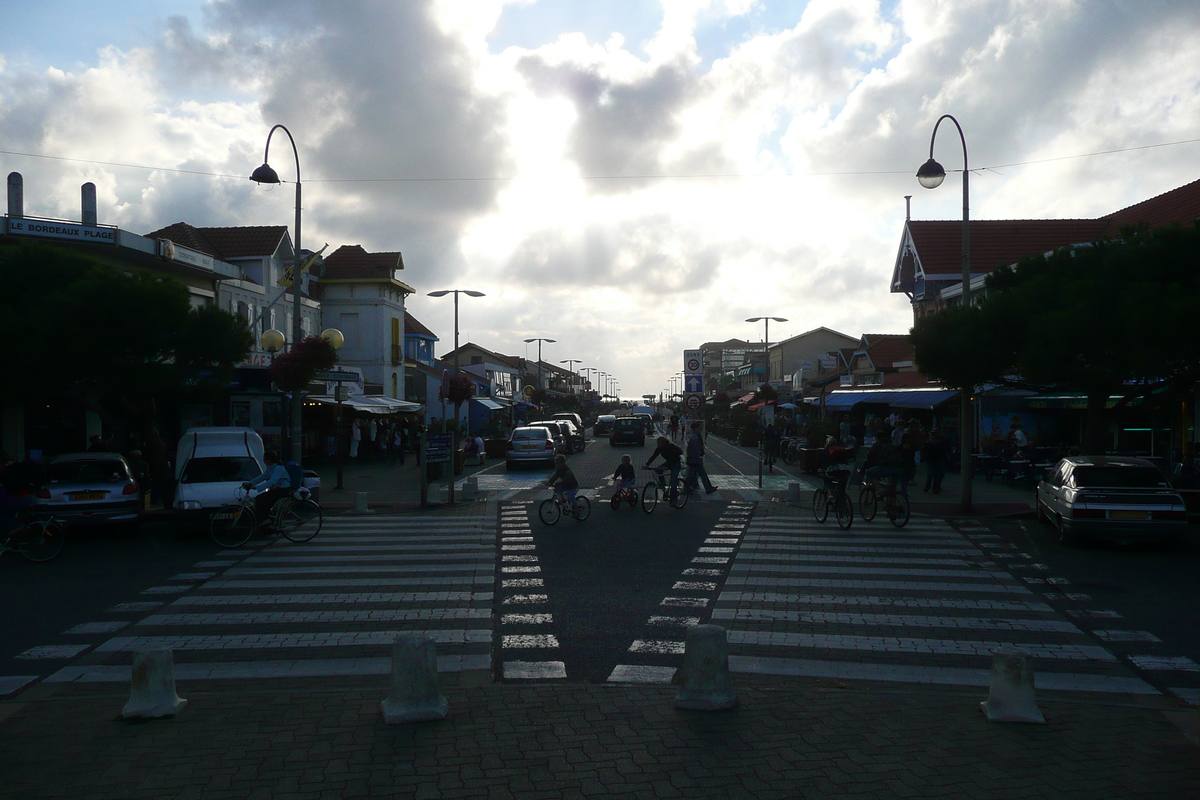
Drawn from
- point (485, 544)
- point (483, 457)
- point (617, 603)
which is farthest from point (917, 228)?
point (617, 603)

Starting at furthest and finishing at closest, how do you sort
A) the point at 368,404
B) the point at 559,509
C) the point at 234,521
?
the point at 368,404 → the point at 559,509 → the point at 234,521

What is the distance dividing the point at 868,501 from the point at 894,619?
8269 millimetres

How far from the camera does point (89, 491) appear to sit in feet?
49.2

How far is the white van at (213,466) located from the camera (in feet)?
49.7

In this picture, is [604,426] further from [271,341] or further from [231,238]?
[271,341]

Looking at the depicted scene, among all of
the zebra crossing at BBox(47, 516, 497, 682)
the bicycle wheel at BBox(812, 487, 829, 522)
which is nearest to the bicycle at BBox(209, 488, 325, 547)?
the zebra crossing at BBox(47, 516, 497, 682)

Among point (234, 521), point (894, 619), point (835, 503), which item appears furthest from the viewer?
point (835, 503)

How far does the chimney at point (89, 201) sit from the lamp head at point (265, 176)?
1391cm

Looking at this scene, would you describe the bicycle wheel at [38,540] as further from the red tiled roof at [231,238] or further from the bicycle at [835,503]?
the red tiled roof at [231,238]

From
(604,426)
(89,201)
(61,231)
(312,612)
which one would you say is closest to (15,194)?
(89,201)

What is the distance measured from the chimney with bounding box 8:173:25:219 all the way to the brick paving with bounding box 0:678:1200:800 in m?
28.1

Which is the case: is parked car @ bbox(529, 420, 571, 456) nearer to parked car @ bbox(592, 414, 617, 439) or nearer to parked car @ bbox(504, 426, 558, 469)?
parked car @ bbox(504, 426, 558, 469)

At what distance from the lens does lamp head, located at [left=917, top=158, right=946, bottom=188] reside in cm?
1834

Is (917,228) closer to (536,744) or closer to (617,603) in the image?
(617,603)
